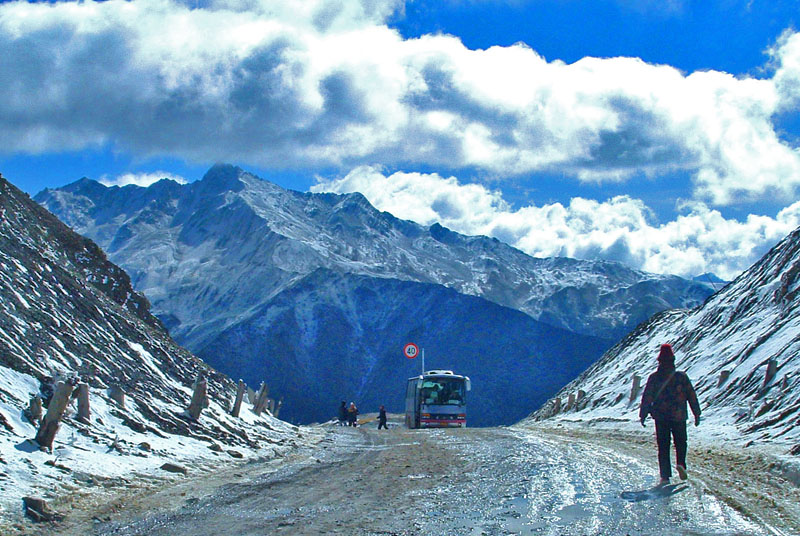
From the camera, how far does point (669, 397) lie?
1117 cm

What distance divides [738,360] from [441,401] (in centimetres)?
1774

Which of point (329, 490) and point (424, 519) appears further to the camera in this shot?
point (329, 490)

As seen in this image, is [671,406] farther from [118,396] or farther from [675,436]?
[118,396]

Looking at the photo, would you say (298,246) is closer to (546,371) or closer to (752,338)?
(546,371)

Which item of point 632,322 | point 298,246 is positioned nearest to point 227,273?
point 298,246

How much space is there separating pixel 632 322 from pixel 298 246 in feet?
313

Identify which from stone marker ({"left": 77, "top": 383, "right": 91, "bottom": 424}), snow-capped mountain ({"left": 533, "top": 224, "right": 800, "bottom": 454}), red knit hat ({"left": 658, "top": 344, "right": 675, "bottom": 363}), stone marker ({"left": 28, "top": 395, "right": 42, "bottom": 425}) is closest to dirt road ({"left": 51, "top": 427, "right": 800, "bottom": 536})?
red knit hat ({"left": 658, "top": 344, "right": 675, "bottom": 363})

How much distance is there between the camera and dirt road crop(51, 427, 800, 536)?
25.5 feet

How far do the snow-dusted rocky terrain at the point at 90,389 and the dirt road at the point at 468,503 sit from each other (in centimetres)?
148

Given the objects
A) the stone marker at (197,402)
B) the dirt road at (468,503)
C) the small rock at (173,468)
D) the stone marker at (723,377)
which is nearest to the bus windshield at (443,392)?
the stone marker at (723,377)

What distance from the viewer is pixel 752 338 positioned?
27.7 metres

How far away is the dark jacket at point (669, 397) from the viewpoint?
11109mm

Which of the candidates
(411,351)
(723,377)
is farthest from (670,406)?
(411,351)

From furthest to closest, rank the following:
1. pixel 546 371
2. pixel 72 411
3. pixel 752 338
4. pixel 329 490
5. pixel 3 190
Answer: pixel 546 371
pixel 752 338
pixel 3 190
pixel 72 411
pixel 329 490
